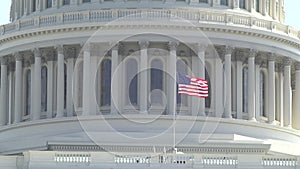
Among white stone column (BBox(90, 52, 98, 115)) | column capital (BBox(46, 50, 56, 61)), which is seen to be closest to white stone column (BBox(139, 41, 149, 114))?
white stone column (BBox(90, 52, 98, 115))

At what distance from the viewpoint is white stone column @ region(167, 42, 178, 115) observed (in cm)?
10781

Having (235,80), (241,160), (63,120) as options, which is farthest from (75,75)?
(241,160)

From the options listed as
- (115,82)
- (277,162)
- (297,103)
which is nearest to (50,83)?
(115,82)

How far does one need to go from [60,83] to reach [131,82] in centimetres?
468

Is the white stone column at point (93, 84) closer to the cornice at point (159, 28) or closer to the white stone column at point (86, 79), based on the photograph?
the white stone column at point (86, 79)

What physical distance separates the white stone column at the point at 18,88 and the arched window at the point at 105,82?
20.4 ft

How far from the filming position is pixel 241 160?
8950 cm

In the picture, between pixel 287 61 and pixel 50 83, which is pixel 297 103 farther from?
pixel 50 83

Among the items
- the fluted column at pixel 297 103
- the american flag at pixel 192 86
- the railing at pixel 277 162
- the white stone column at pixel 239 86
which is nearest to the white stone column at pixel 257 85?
the white stone column at pixel 239 86

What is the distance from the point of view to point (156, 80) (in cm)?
10950

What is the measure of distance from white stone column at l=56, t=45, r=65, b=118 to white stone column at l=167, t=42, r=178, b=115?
6.89m

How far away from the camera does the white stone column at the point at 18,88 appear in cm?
11269

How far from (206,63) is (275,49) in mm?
5021

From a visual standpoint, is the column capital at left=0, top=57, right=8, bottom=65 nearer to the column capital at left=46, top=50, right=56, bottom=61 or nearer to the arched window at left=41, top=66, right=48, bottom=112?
the arched window at left=41, top=66, right=48, bottom=112
